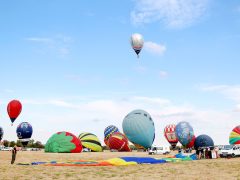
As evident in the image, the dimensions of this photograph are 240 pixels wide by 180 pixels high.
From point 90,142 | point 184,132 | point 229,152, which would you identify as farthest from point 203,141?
point 229,152

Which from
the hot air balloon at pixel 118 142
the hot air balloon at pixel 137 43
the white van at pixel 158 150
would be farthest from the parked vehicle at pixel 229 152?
the hot air balloon at pixel 118 142

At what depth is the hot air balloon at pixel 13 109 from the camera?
180 feet

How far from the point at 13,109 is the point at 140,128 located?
2148 centimetres

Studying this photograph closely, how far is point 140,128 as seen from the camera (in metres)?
56.0

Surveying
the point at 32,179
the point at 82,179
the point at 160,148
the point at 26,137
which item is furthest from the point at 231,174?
the point at 26,137

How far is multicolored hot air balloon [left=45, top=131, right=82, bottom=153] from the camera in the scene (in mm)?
46281

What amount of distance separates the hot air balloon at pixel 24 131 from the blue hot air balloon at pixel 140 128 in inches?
805

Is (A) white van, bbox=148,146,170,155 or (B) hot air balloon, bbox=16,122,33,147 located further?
(B) hot air balloon, bbox=16,122,33,147

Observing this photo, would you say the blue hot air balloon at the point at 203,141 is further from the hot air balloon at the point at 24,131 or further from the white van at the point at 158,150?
the hot air balloon at the point at 24,131

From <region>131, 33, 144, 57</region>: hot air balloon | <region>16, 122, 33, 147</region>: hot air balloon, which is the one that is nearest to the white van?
<region>131, 33, 144, 57</region>: hot air balloon

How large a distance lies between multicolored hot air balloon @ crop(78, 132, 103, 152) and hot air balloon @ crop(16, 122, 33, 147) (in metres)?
11.0

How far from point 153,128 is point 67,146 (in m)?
17.6

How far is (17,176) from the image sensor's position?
17.5m

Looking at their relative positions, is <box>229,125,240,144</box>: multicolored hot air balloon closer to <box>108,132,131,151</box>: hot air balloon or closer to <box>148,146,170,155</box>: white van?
<box>148,146,170,155</box>: white van
